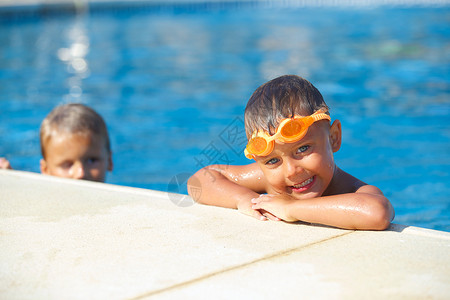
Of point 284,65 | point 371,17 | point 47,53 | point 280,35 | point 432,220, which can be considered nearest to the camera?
point 432,220

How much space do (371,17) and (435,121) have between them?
12.4 metres

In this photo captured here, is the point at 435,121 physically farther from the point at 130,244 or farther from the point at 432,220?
Result: the point at 130,244

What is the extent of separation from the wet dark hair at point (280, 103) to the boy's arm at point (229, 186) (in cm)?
41

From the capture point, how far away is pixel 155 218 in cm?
301

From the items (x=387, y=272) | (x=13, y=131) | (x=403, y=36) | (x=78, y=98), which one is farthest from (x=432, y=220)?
(x=403, y=36)

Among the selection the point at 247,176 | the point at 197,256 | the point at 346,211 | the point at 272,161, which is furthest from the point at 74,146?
the point at 346,211

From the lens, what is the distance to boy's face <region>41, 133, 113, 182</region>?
15.3 ft

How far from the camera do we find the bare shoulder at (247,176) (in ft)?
11.2

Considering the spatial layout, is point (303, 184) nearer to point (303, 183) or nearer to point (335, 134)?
point (303, 183)

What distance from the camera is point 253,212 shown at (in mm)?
2996

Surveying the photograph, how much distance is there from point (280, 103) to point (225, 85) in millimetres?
7774

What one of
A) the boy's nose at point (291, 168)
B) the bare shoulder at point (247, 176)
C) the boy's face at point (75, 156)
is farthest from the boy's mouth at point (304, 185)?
the boy's face at point (75, 156)

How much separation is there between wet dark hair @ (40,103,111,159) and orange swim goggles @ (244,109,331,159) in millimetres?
2232

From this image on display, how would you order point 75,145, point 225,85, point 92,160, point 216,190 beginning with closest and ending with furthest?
point 216,190
point 75,145
point 92,160
point 225,85
